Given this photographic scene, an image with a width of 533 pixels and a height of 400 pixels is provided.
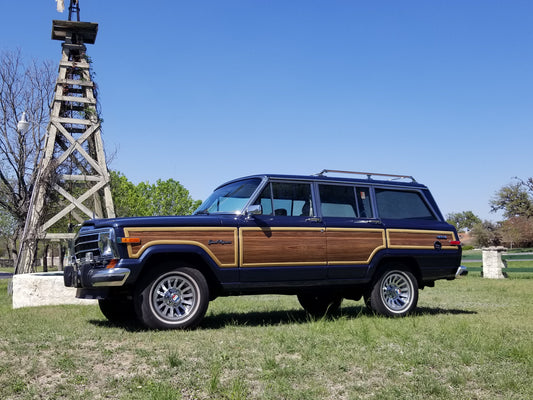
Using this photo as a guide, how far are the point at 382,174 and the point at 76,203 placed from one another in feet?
31.9

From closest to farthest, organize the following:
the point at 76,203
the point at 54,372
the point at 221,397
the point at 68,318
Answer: the point at 221,397 → the point at 54,372 → the point at 68,318 → the point at 76,203

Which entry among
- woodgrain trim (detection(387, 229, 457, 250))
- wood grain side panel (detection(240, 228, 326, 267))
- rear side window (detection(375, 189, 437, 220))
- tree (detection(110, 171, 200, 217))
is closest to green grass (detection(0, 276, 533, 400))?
wood grain side panel (detection(240, 228, 326, 267))

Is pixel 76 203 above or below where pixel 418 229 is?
above

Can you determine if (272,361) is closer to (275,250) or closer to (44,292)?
(275,250)

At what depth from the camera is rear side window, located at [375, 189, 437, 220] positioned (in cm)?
919

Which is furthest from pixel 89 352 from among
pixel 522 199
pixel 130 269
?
pixel 522 199

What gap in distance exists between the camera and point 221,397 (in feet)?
14.3

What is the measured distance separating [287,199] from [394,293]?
2.44 meters

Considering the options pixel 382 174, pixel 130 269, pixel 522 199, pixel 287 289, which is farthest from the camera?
pixel 522 199

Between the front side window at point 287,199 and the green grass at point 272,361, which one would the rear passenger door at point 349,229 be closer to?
the front side window at point 287,199

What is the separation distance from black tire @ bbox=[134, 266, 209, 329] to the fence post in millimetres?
17912

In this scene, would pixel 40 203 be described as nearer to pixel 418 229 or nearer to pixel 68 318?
pixel 68 318

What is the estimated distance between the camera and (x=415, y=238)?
30.1 ft

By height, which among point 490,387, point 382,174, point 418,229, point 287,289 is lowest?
point 490,387
